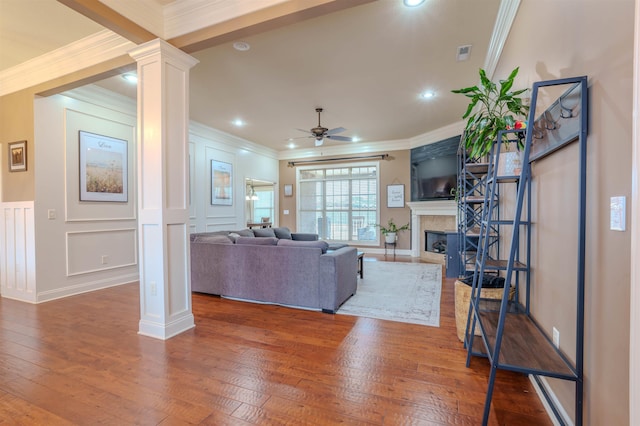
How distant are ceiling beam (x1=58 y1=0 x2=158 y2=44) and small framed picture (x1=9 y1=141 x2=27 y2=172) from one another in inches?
103

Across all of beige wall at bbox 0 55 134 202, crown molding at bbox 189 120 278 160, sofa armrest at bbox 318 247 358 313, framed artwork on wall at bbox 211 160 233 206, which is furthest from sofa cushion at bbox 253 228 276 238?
beige wall at bbox 0 55 134 202

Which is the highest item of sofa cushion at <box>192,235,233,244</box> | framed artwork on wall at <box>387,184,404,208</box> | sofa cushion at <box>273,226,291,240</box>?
framed artwork on wall at <box>387,184,404,208</box>

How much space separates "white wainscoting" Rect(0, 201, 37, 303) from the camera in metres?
3.78

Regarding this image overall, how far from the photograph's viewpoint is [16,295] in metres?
3.92

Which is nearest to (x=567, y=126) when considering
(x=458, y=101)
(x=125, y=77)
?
(x=458, y=101)

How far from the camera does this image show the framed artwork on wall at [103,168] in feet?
14.0

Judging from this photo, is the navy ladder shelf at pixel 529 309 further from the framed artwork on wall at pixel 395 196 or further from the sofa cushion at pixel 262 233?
the framed artwork on wall at pixel 395 196

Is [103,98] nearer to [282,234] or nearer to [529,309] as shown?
[282,234]

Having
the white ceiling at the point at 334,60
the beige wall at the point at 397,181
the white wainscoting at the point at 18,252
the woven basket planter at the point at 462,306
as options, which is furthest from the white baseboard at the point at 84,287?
the beige wall at the point at 397,181

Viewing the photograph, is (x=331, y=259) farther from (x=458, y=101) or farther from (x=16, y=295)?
(x=16, y=295)

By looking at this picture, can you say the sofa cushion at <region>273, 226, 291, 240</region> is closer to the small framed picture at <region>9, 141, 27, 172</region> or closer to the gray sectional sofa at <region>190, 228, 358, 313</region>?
the gray sectional sofa at <region>190, 228, 358, 313</region>

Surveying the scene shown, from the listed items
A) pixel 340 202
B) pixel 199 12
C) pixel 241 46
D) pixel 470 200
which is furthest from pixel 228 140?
pixel 470 200

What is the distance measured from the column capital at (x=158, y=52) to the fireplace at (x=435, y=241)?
19.6 ft

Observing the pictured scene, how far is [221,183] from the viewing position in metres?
6.74
